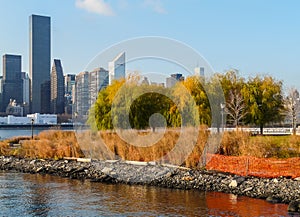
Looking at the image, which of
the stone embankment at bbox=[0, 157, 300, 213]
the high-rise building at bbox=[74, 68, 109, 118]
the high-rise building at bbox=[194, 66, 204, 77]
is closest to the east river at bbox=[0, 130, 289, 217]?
the stone embankment at bbox=[0, 157, 300, 213]

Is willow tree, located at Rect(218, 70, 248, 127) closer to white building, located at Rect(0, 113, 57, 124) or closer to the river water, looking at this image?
the river water

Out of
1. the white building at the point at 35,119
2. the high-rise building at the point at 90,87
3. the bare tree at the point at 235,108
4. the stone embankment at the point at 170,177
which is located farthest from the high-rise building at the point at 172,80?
the white building at the point at 35,119

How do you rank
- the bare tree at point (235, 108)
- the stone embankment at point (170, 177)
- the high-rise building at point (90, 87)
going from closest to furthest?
the stone embankment at point (170, 177)
the bare tree at point (235, 108)
the high-rise building at point (90, 87)

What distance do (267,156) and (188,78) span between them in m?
22.1

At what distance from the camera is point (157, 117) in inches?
1651

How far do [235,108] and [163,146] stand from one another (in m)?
18.4

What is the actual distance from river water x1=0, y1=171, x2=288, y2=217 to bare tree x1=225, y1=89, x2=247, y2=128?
2330 cm

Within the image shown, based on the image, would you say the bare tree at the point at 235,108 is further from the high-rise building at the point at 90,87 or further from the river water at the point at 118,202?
the river water at the point at 118,202

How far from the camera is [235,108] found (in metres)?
43.0

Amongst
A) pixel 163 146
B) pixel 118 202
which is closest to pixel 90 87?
pixel 163 146

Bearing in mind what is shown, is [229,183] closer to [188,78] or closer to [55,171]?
[55,171]

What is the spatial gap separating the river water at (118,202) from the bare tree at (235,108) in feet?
76.4

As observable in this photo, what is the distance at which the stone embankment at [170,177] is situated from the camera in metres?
18.8

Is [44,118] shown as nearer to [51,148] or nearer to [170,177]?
[51,148]
